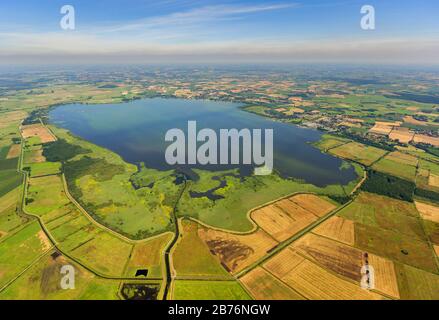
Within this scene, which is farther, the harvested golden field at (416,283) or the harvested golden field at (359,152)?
the harvested golden field at (359,152)

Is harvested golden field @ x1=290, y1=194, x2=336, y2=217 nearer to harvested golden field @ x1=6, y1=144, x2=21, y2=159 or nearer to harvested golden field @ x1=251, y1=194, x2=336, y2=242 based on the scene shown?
harvested golden field @ x1=251, y1=194, x2=336, y2=242

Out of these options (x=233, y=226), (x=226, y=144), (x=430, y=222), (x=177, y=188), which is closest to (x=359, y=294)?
(x=233, y=226)

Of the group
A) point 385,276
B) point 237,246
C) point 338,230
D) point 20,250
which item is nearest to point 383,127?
point 338,230

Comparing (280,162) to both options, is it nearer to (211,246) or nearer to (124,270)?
(211,246)

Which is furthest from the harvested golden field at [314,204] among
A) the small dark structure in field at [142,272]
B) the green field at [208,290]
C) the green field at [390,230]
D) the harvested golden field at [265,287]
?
the small dark structure in field at [142,272]

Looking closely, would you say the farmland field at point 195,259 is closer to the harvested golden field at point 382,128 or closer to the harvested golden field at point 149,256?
the harvested golden field at point 149,256

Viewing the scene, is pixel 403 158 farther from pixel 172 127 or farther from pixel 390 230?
pixel 172 127
